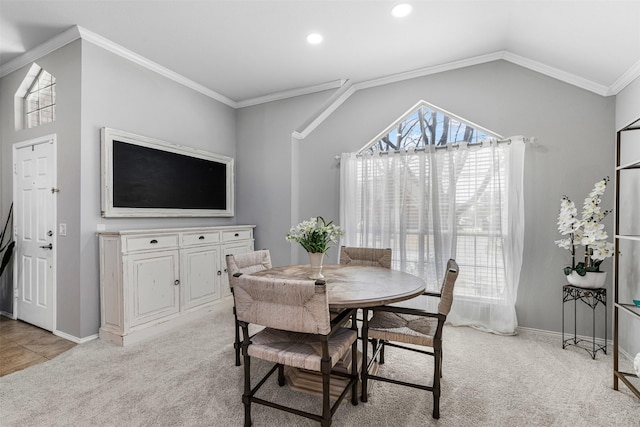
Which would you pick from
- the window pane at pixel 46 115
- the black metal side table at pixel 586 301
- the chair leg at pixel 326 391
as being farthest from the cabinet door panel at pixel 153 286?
the black metal side table at pixel 586 301

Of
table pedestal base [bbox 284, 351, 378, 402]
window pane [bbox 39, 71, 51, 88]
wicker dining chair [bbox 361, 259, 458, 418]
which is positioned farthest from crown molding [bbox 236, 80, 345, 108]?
table pedestal base [bbox 284, 351, 378, 402]

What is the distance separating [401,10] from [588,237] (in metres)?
2.45

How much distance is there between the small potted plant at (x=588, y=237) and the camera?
2578 millimetres

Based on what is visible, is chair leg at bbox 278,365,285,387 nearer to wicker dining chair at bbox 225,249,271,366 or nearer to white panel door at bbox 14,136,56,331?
wicker dining chair at bbox 225,249,271,366

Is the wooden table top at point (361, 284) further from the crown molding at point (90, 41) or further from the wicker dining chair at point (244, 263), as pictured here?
the crown molding at point (90, 41)

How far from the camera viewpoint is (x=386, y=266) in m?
2.88

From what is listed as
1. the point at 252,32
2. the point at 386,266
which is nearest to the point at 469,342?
the point at 386,266

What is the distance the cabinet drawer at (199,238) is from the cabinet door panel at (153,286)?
0.18m

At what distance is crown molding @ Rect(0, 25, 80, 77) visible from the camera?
2.84 metres

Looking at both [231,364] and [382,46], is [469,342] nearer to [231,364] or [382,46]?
[231,364]

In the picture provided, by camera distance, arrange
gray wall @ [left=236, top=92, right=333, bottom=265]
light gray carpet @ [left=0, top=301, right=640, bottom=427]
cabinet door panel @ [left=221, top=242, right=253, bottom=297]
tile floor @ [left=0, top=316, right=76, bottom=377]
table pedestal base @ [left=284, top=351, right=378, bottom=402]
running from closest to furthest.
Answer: light gray carpet @ [left=0, top=301, right=640, bottom=427], table pedestal base @ [left=284, top=351, right=378, bottom=402], tile floor @ [left=0, top=316, right=76, bottom=377], cabinet door panel @ [left=221, top=242, right=253, bottom=297], gray wall @ [left=236, top=92, right=333, bottom=265]

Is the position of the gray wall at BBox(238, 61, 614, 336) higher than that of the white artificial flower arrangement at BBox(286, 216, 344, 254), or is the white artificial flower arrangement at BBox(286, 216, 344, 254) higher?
the gray wall at BBox(238, 61, 614, 336)

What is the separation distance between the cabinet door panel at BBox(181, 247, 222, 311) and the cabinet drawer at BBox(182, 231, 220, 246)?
82 millimetres

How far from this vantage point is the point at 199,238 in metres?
3.52
